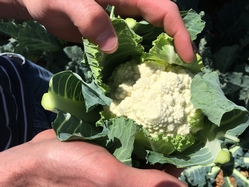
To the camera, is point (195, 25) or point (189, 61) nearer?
point (189, 61)

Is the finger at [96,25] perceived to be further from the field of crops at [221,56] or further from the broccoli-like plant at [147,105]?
the field of crops at [221,56]

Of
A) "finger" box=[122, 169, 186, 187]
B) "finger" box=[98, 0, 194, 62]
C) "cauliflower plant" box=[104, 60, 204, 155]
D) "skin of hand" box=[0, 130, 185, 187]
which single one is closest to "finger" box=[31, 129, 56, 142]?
"skin of hand" box=[0, 130, 185, 187]

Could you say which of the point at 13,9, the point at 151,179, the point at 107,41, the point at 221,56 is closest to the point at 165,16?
the point at 107,41

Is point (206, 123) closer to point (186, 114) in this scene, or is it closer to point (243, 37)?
point (186, 114)

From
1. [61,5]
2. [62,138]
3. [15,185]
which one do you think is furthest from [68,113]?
[61,5]

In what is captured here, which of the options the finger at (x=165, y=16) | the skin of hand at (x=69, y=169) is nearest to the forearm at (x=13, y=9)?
the finger at (x=165, y=16)

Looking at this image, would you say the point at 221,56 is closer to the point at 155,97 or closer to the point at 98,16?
the point at 155,97
